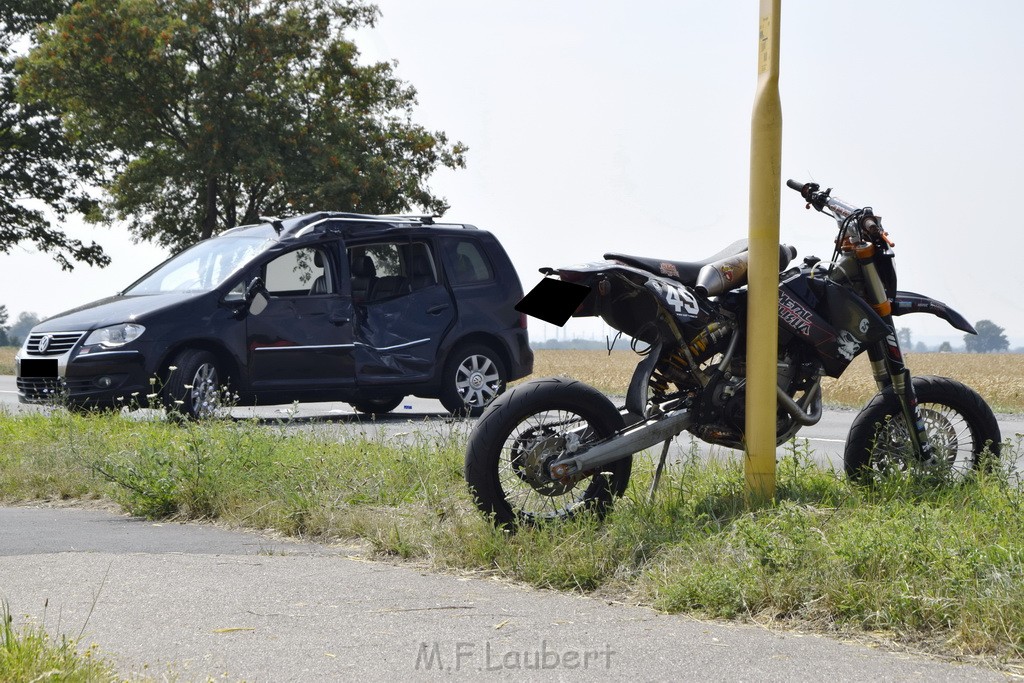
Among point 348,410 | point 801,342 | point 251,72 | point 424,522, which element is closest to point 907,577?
point 801,342

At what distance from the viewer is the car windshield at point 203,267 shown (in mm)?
11820

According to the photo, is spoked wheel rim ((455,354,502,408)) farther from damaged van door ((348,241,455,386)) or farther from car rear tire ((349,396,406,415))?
car rear tire ((349,396,406,415))

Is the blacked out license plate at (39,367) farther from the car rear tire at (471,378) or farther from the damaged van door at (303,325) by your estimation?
the car rear tire at (471,378)

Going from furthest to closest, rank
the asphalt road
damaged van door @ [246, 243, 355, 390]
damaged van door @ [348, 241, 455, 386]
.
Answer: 1. damaged van door @ [348, 241, 455, 386]
2. damaged van door @ [246, 243, 355, 390]
3. the asphalt road

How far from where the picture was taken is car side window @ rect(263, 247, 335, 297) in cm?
1191

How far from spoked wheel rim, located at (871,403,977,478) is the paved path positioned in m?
2.31

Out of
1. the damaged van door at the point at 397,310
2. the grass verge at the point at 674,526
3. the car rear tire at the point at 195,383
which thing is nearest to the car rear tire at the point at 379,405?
the damaged van door at the point at 397,310

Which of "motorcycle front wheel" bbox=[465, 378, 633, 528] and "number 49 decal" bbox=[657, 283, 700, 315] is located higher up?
"number 49 decal" bbox=[657, 283, 700, 315]

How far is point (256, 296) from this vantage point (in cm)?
1171

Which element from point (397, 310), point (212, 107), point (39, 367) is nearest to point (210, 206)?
point (212, 107)

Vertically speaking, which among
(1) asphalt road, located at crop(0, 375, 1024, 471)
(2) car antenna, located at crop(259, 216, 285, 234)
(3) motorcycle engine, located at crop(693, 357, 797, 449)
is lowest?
(1) asphalt road, located at crop(0, 375, 1024, 471)

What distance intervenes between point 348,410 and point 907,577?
11.5 m

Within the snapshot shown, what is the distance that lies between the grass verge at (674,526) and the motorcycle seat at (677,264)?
101 centimetres

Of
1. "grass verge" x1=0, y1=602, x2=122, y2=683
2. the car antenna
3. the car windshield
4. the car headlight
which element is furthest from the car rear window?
"grass verge" x1=0, y1=602, x2=122, y2=683
